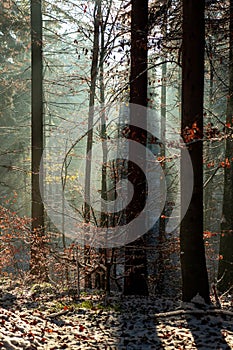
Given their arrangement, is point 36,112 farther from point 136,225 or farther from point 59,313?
point 59,313

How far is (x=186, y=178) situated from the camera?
6938 millimetres

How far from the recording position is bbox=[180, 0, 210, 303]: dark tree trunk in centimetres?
668

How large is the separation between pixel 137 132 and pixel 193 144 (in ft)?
7.28

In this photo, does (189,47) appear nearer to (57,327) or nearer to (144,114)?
(144,114)

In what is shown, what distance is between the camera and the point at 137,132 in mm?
8766

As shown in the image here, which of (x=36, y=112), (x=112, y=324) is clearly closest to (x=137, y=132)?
(x=36, y=112)

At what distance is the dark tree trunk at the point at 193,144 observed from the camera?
21.9ft

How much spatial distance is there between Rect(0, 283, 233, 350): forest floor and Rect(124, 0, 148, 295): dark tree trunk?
576 millimetres

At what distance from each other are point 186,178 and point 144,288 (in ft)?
11.7

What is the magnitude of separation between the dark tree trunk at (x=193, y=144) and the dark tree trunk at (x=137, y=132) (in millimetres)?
1661

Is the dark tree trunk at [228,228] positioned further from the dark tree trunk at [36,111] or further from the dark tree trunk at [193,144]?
the dark tree trunk at [36,111]

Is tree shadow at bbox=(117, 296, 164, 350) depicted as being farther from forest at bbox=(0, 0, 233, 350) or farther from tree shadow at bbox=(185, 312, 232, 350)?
tree shadow at bbox=(185, 312, 232, 350)

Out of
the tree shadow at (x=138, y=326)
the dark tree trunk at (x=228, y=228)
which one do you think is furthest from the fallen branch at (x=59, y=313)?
the dark tree trunk at (x=228, y=228)

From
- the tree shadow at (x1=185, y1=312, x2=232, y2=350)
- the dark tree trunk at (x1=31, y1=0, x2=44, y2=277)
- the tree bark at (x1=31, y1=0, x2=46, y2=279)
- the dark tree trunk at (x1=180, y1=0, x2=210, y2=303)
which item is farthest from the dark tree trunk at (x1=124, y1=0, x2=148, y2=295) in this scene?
the dark tree trunk at (x1=31, y1=0, x2=44, y2=277)
